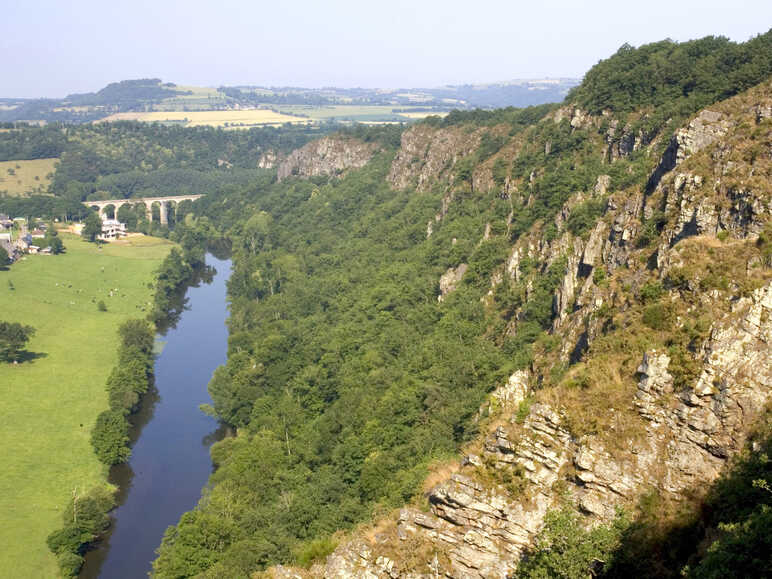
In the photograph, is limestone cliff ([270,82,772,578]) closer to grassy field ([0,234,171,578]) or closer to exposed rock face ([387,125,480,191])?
grassy field ([0,234,171,578])

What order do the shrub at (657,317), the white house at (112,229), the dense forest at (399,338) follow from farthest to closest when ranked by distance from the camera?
the white house at (112,229) < the dense forest at (399,338) < the shrub at (657,317)

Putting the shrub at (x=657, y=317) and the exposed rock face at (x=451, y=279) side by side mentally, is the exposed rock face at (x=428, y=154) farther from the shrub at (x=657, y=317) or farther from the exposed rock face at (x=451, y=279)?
the shrub at (x=657, y=317)

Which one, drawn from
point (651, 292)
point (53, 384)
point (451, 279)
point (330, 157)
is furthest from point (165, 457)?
→ point (330, 157)

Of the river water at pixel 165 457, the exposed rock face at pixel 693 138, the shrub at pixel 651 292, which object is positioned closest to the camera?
the shrub at pixel 651 292

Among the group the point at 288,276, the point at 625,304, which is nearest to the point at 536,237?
the point at 625,304

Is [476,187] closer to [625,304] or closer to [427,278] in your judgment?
[427,278]

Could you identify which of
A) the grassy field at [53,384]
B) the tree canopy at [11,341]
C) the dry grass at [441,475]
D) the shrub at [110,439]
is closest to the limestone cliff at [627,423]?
the dry grass at [441,475]

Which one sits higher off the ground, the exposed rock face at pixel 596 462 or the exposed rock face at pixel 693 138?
the exposed rock face at pixel 693 138
